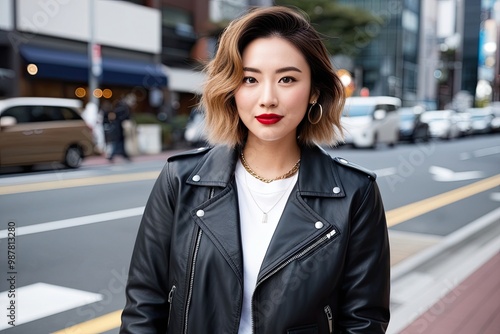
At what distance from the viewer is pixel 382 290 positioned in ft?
5.22

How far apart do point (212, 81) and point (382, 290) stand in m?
0.76

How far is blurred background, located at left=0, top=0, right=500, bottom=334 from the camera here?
4.12 metres

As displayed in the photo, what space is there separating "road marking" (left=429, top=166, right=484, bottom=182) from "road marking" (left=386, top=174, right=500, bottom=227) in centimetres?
53

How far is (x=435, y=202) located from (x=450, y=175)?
4.02 m

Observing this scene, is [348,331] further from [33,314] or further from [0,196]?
[0,196]

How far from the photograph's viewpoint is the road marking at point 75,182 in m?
8.37

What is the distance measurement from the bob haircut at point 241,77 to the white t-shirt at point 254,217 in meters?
0.14

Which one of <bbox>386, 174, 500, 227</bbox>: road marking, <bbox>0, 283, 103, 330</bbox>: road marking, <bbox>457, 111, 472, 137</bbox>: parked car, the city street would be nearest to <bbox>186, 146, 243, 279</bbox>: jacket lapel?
the city street

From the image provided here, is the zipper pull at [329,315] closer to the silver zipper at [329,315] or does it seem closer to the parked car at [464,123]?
the silver zipper at [329,315]

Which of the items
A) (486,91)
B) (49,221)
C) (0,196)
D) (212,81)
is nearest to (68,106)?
(0,196)

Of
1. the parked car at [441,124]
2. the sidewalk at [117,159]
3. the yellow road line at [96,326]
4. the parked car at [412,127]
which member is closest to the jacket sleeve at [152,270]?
the yellow road line at [96,326]

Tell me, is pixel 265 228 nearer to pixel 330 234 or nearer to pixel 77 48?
pixel 330 234

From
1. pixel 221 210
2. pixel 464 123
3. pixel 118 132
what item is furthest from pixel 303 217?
pixel 464 123

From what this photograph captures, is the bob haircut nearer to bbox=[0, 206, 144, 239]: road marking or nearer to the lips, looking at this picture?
the lips
